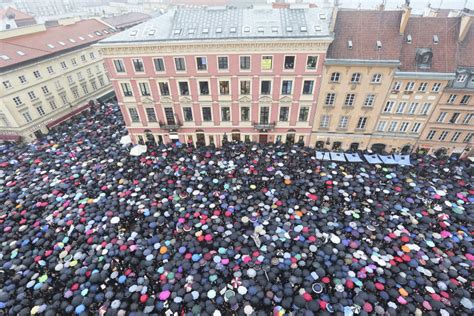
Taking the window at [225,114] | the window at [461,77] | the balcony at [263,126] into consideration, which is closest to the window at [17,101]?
the window at [225,114]

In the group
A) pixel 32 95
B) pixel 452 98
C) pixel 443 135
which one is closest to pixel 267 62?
pixel 452 98

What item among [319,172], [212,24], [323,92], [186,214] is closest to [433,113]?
[323,92]

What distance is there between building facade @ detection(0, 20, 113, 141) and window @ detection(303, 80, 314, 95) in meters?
34.4

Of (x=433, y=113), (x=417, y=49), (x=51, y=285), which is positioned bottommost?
(x=51, y=285)

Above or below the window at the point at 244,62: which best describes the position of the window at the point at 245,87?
below

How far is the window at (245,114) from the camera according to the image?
4056 centimetres

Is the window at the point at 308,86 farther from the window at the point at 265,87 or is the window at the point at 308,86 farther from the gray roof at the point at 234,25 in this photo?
the gray roof at the point at 234,25

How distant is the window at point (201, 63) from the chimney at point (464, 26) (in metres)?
34.7

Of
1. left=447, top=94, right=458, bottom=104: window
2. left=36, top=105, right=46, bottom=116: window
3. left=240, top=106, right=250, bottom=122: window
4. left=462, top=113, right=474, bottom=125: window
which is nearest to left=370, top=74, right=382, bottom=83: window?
left=447, top=94, right=458, bottom=104: window

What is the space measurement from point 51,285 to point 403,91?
48.2 m

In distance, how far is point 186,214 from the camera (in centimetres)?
3066

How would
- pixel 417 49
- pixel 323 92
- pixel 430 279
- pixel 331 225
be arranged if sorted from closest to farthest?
pixel 430 279
pixel 331 225
pixel 417 49
pixel 323 92

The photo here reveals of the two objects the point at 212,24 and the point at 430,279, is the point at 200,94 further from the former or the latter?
the point at 430,279

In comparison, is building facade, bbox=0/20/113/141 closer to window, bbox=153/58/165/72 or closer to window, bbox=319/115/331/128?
window, bbox=153/58/165/72
